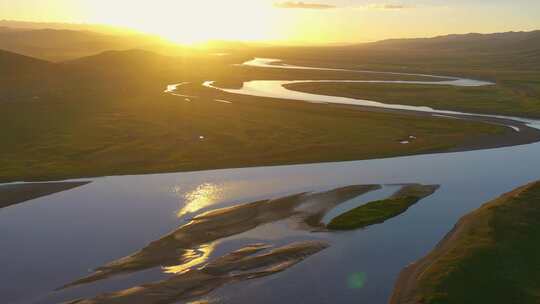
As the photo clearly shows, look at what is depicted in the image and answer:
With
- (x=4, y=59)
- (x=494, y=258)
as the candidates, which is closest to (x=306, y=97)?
(x=4, y=59)

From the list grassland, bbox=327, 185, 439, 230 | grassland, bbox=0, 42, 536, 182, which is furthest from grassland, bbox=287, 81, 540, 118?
grassland, bbox=327, 185, 439, 230

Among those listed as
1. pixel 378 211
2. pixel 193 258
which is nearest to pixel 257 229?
pixel 193 258

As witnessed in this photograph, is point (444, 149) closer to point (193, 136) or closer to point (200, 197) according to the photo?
point (193, 136)

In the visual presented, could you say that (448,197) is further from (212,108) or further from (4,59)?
(4,59)

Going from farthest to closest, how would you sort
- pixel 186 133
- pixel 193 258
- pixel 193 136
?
pixel 186 133 → pixel 193 136 → pixel 193 258

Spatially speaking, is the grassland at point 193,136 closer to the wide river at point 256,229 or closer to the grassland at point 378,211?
the wide river at point 256,229
